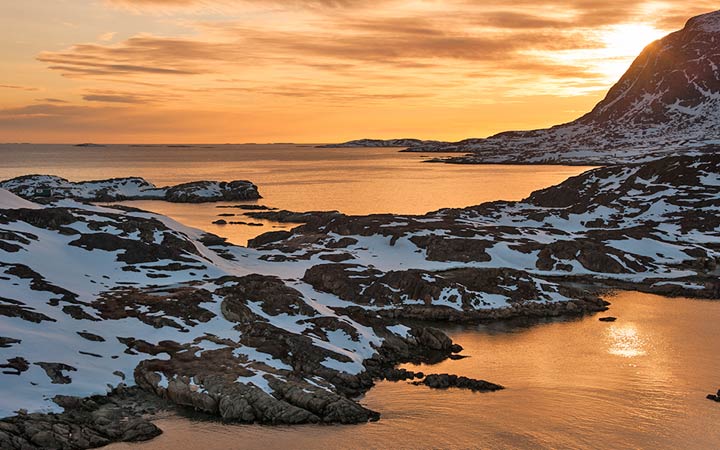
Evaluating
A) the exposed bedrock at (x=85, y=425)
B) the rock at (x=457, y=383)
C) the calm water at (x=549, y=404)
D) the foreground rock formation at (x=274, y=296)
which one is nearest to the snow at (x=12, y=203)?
the foreground rock formation at (x=274, y=296)

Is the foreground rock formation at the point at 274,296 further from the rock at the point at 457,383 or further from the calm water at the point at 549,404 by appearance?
the calm water at the point at 549,404

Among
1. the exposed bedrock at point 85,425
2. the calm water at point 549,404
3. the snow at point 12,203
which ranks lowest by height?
the calm water at point 549,404

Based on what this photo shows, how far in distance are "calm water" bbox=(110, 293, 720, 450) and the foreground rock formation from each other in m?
2.05

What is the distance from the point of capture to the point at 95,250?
78.8 metres

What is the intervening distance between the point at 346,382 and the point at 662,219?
9871cm

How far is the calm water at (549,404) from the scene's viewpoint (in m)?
43.0

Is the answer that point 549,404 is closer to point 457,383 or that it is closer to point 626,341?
point 457,383

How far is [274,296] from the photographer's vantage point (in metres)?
66.5

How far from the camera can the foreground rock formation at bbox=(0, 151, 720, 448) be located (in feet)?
154

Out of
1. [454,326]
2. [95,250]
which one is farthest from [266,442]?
[95,250]

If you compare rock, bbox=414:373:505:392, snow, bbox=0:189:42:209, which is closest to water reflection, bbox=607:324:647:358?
rock, bbox=414:373:505:392

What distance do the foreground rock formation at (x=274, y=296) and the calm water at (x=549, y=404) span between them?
2.05 meters

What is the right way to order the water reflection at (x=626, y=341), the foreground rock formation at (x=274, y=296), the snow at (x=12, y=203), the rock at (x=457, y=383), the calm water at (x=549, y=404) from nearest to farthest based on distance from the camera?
the calm water at (x=549, y=404), the foreground rock formation at (x=274, y=296), the rock at (x=457, y=383), the water reflection at (x=626, y=341), the snow at (x=12, y=203)

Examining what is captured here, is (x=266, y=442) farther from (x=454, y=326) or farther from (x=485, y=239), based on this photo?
(x=485, y=239)
